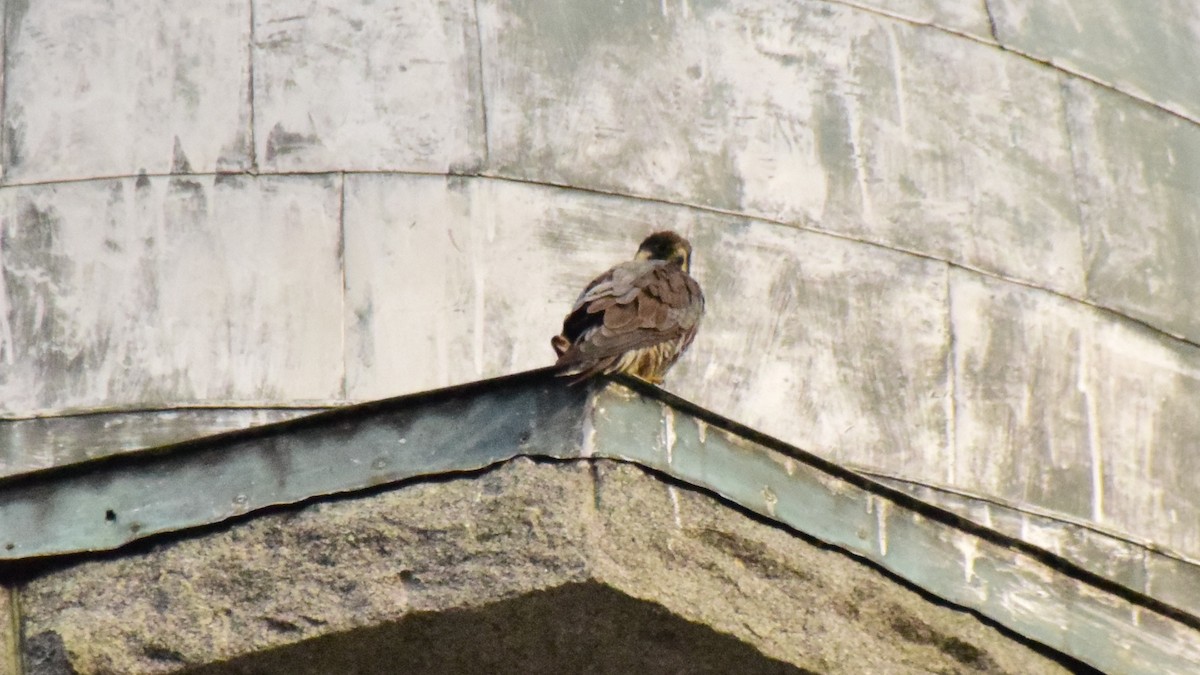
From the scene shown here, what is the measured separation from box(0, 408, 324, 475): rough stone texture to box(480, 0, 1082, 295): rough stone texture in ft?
3.92

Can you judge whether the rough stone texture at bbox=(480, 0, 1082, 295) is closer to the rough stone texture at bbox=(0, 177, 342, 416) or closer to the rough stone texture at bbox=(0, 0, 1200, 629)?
the rough stone texture at bbox=(0, 0, 1200, 629)

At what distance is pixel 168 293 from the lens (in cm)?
739

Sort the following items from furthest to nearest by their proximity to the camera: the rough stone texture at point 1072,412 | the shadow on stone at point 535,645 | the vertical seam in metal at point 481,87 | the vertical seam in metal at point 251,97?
the rough stone texture at point 1072,412
the vertical seam in metal at point 481,87
the vertical seam in metal at point 251,97
the shadow on stone at point 535,645

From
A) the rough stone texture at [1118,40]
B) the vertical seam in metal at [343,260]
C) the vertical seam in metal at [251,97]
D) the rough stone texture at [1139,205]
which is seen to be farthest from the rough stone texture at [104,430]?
the rough stone texture at [1118,40]

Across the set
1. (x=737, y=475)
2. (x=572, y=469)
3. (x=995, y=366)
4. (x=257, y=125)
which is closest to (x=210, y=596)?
(x=572, y=469)

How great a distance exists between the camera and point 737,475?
5.89 metres

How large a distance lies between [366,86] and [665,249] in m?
1.06

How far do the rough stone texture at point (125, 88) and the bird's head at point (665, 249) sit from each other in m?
1.24

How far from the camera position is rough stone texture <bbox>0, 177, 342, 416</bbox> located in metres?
Answer: 7.23

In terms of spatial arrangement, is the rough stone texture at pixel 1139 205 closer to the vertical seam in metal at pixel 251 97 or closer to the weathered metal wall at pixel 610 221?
the weathered metal wall at pixel 610 221

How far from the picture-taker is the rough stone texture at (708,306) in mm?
7430

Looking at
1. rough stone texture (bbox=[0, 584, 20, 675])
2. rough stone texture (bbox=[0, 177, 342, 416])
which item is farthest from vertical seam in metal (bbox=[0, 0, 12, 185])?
rough stone texture (bbox=[0, 584, 20, 675])

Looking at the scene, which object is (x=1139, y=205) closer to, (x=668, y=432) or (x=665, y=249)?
(x=665, y=249)

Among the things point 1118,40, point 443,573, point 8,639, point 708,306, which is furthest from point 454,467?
point 1118,40
